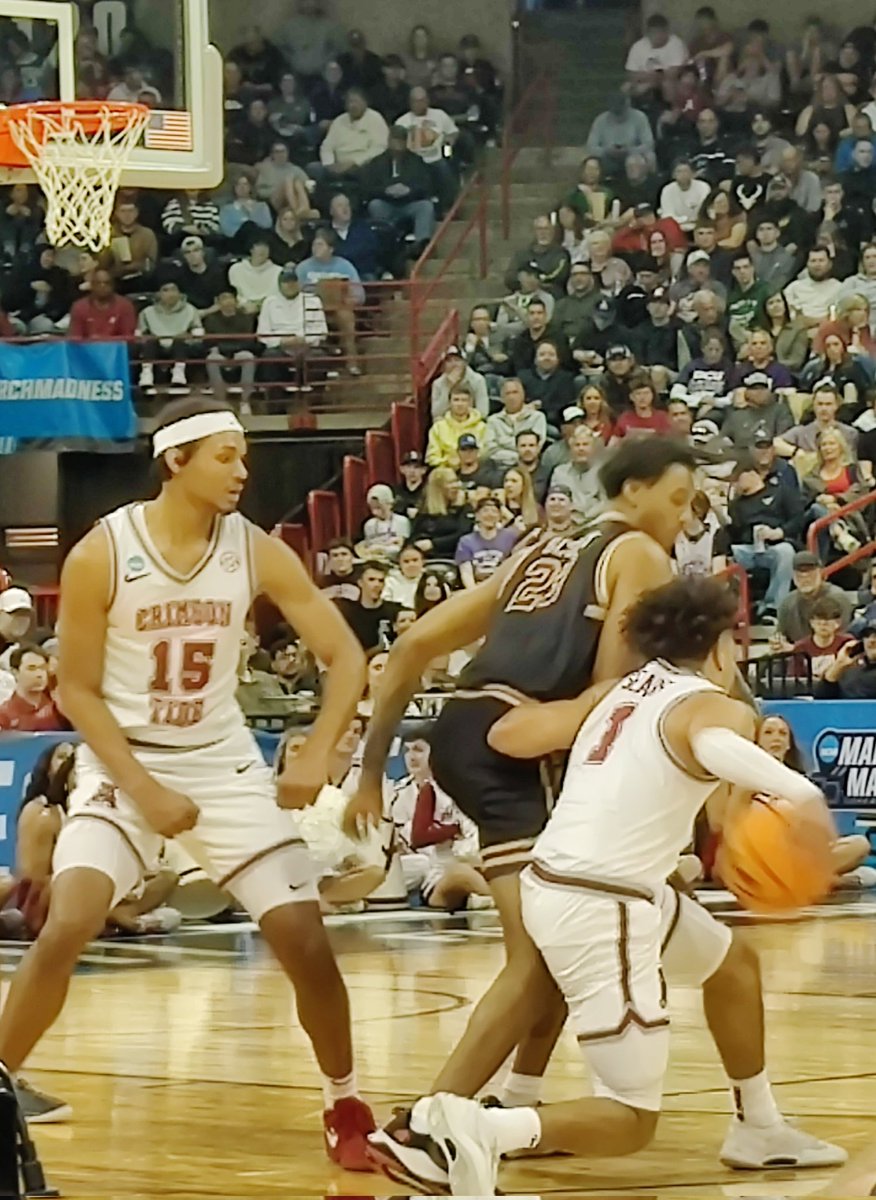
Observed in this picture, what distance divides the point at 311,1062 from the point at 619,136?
1649 centimetres

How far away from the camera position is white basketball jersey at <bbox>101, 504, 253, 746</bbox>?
6059mm

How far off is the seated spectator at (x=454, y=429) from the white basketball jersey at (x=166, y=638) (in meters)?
12.5

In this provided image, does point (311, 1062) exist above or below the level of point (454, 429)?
below

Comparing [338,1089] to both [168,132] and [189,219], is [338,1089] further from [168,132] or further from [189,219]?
[189,219]

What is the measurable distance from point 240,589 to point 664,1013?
1702 millimetres

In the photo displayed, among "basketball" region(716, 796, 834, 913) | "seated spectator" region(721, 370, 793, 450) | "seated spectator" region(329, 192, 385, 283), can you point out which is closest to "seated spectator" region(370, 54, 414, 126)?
"seated spectator" region(329, 192, 385, 283)

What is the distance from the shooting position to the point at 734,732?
4984mm

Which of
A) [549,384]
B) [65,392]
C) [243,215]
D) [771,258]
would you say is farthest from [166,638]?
[243,215]

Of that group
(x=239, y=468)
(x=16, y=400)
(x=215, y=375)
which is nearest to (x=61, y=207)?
(x=16, y=400)

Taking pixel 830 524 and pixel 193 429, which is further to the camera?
pixel 830 524

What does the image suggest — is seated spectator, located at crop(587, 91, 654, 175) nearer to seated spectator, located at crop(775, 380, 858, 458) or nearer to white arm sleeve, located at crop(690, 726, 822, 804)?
seated spectator, located at crop(775, 380, 858, 458)

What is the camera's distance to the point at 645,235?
67.3ft

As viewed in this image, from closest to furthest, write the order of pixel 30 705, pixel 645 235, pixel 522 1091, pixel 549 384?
pixel 522 1091
pixel 30 705
pixel 549 384
pixel 645 235


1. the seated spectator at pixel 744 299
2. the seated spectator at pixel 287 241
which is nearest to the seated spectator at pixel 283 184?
the seated spectator at pixel 287 241
